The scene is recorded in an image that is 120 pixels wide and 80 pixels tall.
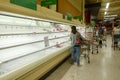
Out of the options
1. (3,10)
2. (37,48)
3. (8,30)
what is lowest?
(37,48)

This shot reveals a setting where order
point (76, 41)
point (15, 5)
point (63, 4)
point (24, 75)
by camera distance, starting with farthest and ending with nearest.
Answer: point (63, 4) < point (76, 41) < point (24, 75) < point (15, 5)

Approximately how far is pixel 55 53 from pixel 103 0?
11.8 metres

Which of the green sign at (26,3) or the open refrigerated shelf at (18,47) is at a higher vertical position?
the green sign at (26,3)

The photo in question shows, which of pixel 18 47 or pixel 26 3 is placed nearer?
pixel 26 3

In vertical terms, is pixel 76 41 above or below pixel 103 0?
below

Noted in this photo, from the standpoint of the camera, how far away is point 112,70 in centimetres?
485

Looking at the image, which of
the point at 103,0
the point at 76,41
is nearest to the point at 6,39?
the point at 76,41

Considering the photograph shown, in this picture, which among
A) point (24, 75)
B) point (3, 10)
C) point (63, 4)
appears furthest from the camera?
point (63, 4)

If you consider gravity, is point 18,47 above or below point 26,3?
below

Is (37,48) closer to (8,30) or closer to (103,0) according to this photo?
(8,30)

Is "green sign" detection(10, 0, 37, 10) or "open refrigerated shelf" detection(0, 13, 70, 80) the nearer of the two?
"green sign" detection(10, 0, 37, 10)

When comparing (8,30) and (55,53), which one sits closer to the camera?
(8,30)

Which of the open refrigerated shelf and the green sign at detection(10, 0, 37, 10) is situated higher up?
the green sign at detection(10, 0, 37, 10)

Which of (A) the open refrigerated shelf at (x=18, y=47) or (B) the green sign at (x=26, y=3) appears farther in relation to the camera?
(A) the open refrigerated shelf at (x=18, y=47)
